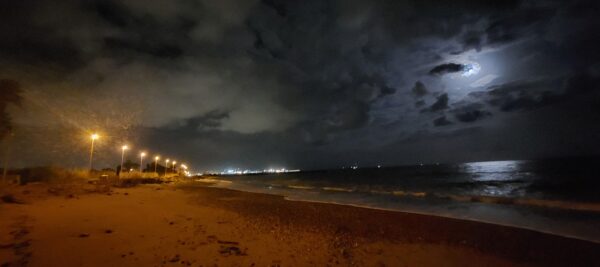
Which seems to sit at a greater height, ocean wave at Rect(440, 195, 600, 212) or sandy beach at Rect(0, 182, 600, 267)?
sandy beach at Rect(0, 182, 600, 267)

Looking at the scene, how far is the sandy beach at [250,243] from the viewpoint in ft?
21.5

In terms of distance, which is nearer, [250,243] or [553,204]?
[250,243]

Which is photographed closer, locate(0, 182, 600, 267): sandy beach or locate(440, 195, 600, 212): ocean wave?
locate(0, 182, 600, 267): sandy beach

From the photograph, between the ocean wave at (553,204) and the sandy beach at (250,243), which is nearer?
the sandy beach at (250,243)

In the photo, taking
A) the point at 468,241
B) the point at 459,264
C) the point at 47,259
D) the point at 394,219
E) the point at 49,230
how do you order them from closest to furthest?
the point at 47,259
the point at 459,264
the point at 49,230
the point at 468,241
the point at 394,219

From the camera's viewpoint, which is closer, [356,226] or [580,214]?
[356,226]

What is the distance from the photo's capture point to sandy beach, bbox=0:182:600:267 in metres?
6.54

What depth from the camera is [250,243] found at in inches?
330

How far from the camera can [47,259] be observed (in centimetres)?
581

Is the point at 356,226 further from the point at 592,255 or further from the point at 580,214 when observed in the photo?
the point at 580,214

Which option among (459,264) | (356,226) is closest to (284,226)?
(356,226)

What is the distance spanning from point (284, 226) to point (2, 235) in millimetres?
8000

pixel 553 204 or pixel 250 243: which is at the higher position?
pixel 250 243

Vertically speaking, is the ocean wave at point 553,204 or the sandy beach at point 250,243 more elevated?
the sandy beach at point 250,243
